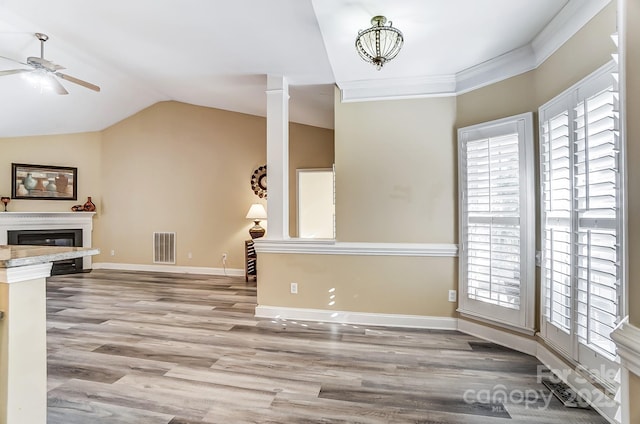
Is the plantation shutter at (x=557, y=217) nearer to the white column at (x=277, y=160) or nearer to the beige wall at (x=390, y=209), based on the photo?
the beige wall at (x=390, y=209)

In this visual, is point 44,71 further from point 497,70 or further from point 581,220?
point 581,220

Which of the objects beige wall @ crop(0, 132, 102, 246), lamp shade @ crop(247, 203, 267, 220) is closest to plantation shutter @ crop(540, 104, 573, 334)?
lamp shade @ crop(247, 203, 267, 220)

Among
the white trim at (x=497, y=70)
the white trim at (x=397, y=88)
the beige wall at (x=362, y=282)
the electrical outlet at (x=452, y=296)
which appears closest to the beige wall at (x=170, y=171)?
the white trim at (x=397, y=88)

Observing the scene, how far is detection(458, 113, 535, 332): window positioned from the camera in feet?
8.66

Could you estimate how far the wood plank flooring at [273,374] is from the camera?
6.34 ft

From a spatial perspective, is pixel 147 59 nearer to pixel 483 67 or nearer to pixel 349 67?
pixel 349 67

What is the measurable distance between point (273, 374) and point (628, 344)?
7.00ft

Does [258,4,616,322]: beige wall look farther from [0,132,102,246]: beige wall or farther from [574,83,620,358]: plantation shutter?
[0,132,102,246]: beige wall

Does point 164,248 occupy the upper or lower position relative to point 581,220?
Answer: lower

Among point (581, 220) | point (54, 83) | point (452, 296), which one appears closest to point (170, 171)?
point (54, 83)

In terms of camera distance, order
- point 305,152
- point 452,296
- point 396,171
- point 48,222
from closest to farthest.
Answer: point 452,296
point 396,171
point 305,152
point 48,222

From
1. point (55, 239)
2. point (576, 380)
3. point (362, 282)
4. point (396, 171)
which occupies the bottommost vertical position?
point (576, 380)

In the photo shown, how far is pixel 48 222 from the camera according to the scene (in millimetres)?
6004

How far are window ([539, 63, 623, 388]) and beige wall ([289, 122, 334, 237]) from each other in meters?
3.67
